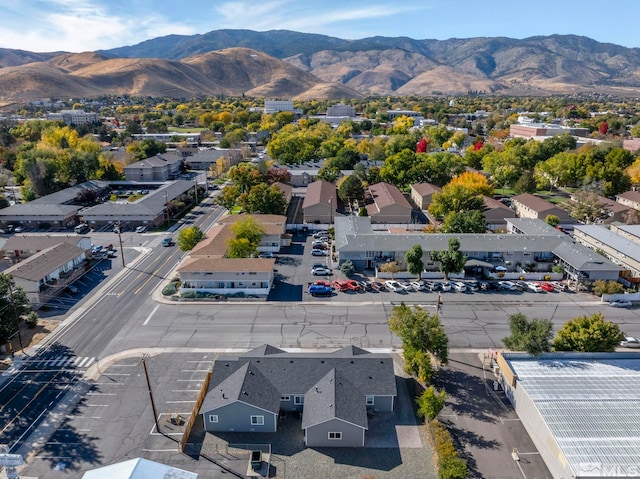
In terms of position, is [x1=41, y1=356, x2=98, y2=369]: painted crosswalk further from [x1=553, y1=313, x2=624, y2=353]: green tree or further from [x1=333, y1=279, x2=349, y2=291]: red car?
[x1=553, y1=313, x2=624, y2=353]: green tree

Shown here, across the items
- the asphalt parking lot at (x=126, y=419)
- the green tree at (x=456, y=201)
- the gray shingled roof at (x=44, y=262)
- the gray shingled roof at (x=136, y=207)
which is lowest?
the asphalt parking lot at (x=126, y=419)

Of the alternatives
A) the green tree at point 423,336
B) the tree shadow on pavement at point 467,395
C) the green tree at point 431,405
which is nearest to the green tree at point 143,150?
the green tree at point 423,336

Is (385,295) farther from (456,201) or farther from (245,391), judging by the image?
(456,201)

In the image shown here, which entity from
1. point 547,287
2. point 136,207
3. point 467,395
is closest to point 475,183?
point 547,287

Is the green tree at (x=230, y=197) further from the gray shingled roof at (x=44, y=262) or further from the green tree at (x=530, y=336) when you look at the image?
the green tree at (x=530, y=336)

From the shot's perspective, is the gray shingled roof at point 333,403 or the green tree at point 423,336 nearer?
the gray shingled roof at point 333,403

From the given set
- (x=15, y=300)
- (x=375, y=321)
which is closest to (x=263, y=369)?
(x=375, y=321)

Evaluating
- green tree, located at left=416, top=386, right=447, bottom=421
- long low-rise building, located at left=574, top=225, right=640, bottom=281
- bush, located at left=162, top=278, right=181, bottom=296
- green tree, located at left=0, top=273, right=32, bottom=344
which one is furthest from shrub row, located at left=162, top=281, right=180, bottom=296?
long low-rise building, located at left=574, top=225, right=640, bottom=281

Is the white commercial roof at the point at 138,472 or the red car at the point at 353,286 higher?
the white commercial roof at the point at 138,472
